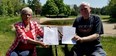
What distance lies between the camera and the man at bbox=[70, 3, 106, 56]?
6059mm

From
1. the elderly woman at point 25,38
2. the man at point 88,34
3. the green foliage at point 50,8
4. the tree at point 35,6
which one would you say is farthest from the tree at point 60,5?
the elderly woman at point 25,38

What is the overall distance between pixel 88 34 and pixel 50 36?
73 cm

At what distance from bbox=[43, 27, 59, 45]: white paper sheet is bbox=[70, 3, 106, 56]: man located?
0.43 m

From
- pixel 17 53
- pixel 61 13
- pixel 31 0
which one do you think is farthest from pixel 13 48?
pixel 31 0

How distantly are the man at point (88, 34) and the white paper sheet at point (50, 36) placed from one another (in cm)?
43

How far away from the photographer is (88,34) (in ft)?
20.2

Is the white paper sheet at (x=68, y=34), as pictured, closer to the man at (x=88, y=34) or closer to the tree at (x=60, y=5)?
the man at (x=88, y=34)

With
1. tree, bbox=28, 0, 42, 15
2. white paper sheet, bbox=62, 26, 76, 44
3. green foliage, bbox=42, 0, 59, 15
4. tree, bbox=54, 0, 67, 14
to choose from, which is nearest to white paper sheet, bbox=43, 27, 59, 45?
white paper sheet, bbox=62, 26, 76, 44

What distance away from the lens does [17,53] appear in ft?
19.5

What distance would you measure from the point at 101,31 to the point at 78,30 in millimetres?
424

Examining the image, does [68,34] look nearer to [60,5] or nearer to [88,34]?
[88,34]

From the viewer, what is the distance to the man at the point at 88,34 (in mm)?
6059

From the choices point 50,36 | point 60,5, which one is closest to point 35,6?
point 60,5

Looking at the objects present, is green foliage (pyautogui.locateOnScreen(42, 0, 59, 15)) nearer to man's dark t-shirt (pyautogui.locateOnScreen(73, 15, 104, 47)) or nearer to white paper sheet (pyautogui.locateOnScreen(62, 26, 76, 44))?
white paper sheet (pyautogui.locateOnScreen(62, 26, 76, 44))
